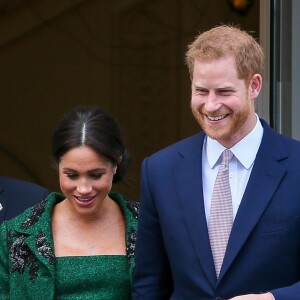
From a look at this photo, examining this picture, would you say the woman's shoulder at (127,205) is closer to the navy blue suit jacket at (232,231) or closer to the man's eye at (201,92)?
the navy blue suit jacket at (232,231)

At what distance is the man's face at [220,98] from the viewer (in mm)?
2592

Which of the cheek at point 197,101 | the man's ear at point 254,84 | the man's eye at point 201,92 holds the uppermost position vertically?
the man's ear at point 254,84

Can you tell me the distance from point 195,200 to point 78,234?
0.65 m

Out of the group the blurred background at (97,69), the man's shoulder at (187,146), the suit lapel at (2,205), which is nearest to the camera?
the man's shoulder at (187,146)

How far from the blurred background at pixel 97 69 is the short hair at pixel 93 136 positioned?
11.9 ft

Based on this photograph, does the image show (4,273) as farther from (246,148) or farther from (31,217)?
(246,148)

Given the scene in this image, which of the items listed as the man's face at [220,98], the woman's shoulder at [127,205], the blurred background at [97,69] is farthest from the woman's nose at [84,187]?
the blurred background at [97,69]

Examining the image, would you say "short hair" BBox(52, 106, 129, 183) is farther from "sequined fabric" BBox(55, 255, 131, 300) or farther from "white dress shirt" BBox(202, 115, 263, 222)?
"white dress shirt" BBox(202, 115, 263, 222)

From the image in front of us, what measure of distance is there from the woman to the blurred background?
12.1ft

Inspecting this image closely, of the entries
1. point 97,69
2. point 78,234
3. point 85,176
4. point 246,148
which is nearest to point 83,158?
point 85,176

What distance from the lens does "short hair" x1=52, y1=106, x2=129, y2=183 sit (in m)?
3.18

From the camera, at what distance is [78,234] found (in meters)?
3.24

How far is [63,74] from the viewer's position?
7.15 meters

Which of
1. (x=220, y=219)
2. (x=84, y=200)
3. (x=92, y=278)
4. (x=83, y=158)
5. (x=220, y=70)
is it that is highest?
(x=220, y=70)
